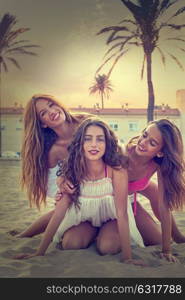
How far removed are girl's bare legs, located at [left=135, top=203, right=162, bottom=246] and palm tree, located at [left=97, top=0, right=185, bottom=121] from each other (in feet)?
2.93

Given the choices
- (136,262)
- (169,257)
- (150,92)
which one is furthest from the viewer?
(150,92)

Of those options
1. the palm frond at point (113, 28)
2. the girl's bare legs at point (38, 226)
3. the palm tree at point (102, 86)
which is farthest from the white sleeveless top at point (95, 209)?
the palm frond at point (113, 28)

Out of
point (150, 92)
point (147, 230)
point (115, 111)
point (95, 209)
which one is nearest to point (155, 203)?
point (147, 230)

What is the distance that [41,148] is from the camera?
109 inches

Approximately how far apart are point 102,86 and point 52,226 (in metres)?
1.41

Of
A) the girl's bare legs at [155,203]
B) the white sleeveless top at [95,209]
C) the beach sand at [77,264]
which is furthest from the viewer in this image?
the girl's bare legs at [155,203]

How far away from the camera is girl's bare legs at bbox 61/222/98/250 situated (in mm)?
2650

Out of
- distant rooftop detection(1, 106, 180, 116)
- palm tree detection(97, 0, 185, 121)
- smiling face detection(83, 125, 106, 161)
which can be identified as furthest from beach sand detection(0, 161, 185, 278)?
palm tree detection(97, 0, 185, 121)

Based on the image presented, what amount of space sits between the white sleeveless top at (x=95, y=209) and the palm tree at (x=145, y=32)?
948mm

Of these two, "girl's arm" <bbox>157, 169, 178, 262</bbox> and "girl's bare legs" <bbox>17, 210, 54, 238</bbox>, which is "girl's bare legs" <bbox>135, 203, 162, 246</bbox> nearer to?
"girl's arm" <bbox>157, 169, 178, 262</bbox>

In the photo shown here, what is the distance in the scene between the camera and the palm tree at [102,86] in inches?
127

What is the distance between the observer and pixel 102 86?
3270 millimetres

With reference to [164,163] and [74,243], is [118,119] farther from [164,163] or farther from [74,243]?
[74,243]

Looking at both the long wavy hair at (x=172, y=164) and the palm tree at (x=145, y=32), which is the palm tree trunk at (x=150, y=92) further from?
the long wavy hair at (x=172, y=164)
